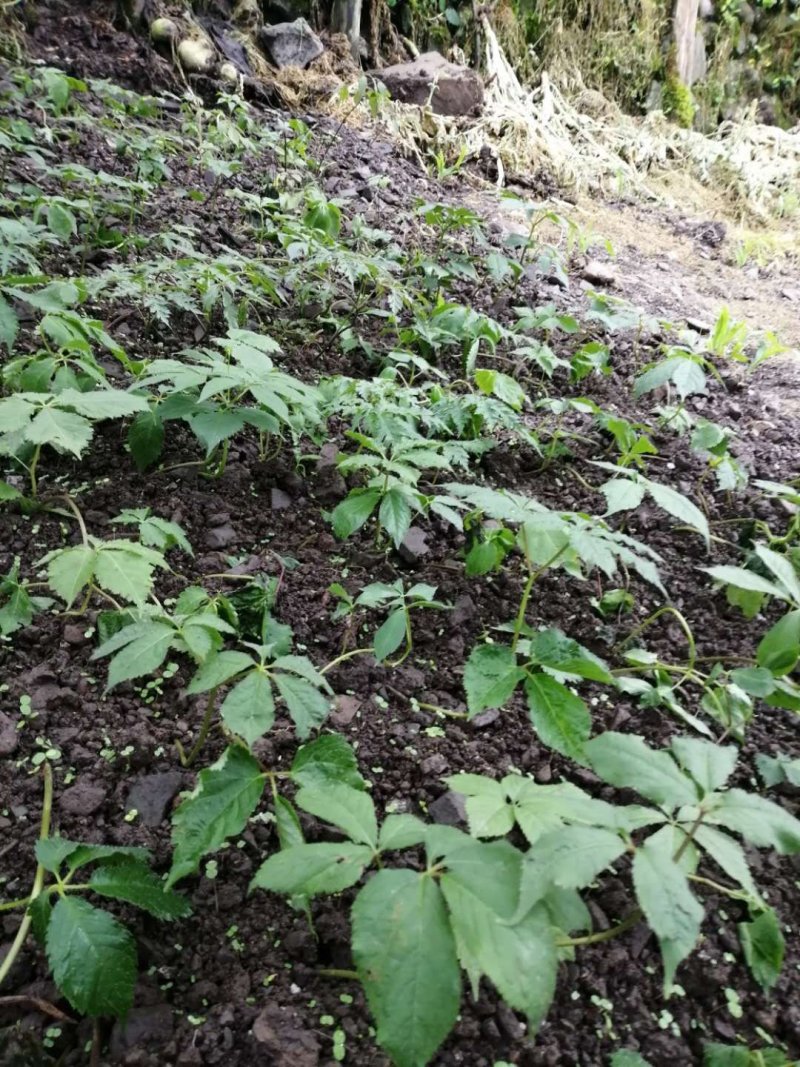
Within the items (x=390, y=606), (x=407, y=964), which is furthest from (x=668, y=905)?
(x=390, y=606)

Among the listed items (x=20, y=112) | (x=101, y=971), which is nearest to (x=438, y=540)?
(x=101, y=971)

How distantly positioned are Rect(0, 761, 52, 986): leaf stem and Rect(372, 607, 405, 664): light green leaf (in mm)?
575

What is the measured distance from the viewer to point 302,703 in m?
1.08

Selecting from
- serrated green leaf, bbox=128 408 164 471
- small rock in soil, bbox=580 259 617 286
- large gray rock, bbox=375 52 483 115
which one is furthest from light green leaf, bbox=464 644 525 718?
large gray rock, bbox=375 52 483 115

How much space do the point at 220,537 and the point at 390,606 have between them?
44cm

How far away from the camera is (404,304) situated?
8.97 feet

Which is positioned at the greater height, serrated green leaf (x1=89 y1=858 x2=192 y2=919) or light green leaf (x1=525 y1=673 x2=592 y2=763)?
light green leaf (x1=525 y1=673 x2=592 y2=763)

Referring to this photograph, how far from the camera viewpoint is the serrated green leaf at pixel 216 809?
0.94m

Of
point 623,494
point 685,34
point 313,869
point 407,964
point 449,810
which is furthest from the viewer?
point 685,34

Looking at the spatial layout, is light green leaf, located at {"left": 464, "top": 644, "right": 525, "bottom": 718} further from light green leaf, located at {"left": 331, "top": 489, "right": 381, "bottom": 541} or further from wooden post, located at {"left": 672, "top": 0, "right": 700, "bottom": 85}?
wooden post, located at {"left": 672, "top": 0, "right": 700, "bottom": 85}

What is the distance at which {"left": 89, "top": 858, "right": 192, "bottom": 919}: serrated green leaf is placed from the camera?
0.94 m

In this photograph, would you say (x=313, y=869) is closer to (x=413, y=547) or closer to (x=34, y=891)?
(x=34, y=891)

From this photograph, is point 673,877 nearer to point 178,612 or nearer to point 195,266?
point 178,612

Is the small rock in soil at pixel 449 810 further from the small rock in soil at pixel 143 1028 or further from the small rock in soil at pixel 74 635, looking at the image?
the small rock in soil at pixel 74 635
